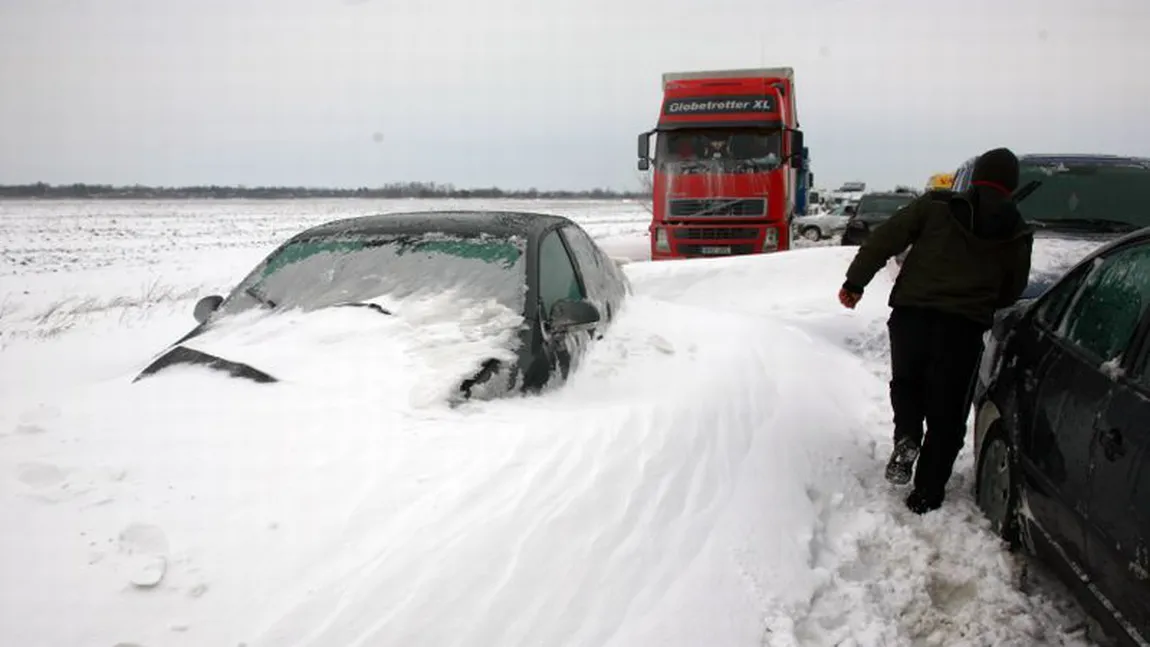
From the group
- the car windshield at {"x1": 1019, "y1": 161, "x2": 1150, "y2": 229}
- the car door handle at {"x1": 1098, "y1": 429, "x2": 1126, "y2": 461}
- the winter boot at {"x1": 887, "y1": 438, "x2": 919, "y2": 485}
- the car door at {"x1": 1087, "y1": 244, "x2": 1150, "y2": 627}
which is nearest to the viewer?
the car door at {"x1": 1087, "y1": 244, "x2": 1150, "y2": 627}

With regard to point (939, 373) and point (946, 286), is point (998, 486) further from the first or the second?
point (946, 286)

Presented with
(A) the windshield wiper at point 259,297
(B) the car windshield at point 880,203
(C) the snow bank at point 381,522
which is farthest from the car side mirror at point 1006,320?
(B) the car windshield at point 880,203

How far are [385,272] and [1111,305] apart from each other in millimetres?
3665

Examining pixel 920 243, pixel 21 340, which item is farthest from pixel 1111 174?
pixel 21 340

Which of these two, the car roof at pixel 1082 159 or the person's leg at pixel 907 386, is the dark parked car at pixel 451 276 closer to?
the person's leg at pixel 907 386

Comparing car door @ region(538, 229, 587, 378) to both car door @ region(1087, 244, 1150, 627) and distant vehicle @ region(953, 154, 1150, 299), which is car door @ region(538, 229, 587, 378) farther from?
distant vehicle @ region(953, 154, 1150, 299)

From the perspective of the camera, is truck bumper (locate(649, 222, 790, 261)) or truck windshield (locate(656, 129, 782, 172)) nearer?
truck windshield (locate(656, 129, 782, 172))

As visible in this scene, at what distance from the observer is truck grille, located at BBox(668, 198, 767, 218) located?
13.1 meters

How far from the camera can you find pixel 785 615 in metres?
2.77

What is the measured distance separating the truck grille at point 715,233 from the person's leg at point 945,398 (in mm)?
9572

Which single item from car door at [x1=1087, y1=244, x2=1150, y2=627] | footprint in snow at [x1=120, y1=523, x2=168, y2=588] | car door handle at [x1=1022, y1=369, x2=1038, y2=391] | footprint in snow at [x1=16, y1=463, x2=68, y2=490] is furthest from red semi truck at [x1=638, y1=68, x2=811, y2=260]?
footprint in snow at [x1=120, y1=523, x2=168, y2=588]

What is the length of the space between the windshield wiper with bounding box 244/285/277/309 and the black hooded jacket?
3.50 meters

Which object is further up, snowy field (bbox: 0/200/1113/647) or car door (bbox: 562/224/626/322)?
car door (bbox: 562/224/626/322)

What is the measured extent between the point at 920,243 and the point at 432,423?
2.62 m
